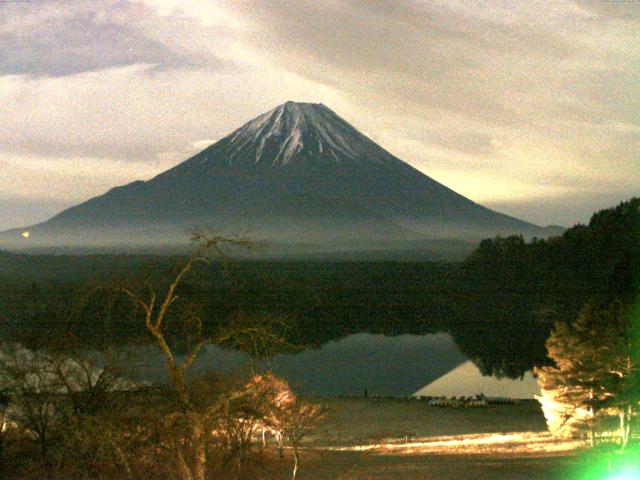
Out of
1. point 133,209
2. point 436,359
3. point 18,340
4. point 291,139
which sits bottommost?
point 436,359

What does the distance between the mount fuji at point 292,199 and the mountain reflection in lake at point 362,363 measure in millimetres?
72807

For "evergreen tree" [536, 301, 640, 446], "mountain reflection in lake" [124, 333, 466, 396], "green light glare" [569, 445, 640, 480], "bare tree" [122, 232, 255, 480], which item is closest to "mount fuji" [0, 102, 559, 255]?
"mountain reflection in lake" [124, 333, 466, 396]

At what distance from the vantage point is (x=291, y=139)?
137000 mm

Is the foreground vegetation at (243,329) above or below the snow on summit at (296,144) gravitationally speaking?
below

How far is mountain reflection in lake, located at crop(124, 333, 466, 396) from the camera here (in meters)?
33.2

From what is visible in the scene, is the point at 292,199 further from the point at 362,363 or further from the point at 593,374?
the point at 593,374

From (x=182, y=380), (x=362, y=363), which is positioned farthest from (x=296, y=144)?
(x=182, y=380)

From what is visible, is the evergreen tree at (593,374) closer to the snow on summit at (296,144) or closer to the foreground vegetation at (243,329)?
the foreground vegetation at (243,329)

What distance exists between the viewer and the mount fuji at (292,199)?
12550 centimetres

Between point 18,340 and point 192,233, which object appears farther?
point 18,340

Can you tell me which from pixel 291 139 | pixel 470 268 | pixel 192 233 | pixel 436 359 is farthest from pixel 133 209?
pixel 192 233

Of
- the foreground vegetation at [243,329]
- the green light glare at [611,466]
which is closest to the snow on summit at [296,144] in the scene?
the foreground vegetation at [243,329]

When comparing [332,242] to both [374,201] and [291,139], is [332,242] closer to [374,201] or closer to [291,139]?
[374,201]

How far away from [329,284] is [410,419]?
5257 centimetres
